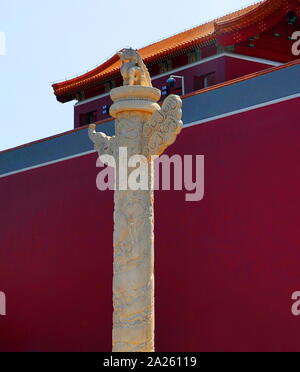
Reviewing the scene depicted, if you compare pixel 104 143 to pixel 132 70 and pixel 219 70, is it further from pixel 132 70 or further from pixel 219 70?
pixel 219 70

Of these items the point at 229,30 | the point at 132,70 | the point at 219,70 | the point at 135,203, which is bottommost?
the point at 135,203

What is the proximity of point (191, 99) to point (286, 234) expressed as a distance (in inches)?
81.2

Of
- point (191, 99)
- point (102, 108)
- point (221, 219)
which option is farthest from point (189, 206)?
point (102, 108)

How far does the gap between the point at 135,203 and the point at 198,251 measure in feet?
10.3

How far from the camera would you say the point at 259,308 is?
651 centimetres

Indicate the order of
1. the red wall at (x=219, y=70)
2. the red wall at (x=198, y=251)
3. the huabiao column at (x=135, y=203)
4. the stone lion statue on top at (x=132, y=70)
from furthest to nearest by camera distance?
the red wall at (x=219, y=70) < the red wall at (x=198, y=251) < the stone lion statue on top at (x=132, y=70) < the huabiao column at (x=135, y=203)

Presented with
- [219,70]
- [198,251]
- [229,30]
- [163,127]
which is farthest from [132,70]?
[219,70]

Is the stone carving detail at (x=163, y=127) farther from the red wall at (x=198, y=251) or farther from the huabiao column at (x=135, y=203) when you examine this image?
the red wall at (x=198, y=251)

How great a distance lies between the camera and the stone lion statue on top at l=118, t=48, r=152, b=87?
4.42 m

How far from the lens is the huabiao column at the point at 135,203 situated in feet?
13.5

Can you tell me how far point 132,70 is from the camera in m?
4.42

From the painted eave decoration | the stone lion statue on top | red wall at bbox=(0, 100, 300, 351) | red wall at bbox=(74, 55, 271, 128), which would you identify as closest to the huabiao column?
the stone lion statue on top

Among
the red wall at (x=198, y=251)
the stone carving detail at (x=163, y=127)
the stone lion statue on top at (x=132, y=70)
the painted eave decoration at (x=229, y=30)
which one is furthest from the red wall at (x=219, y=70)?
the stone carving detail at (x=163, y=127)
